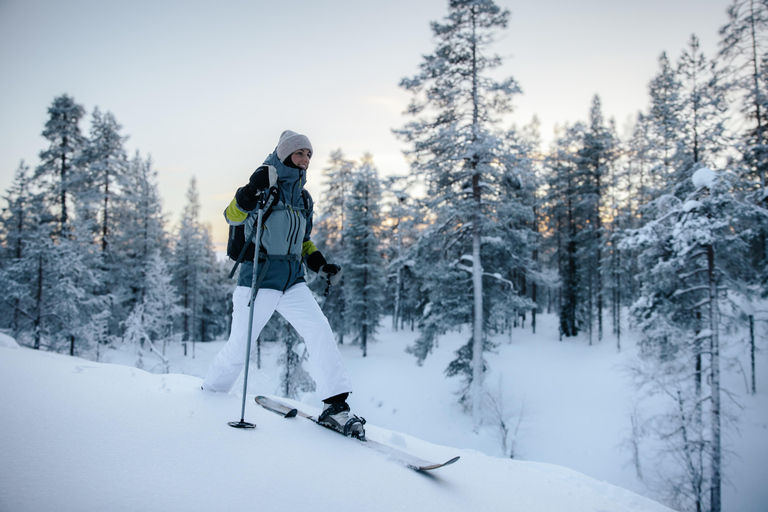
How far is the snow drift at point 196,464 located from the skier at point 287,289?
0.95 ft

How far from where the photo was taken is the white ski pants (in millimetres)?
3195

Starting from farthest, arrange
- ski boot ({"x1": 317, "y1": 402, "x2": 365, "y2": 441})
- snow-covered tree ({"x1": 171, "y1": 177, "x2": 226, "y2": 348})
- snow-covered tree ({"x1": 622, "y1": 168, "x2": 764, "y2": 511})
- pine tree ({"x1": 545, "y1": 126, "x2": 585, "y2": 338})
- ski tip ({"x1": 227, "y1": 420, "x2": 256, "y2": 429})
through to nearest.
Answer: snow-covered tree ({"x1": 171, "y1": 177, "x2": 226, "y2": 348}) < pine tree ({"x1": 545, "y1": 126, "x2": 585, "y2": 338}) < snow-covered tree ({"x1": 622, "y1": 168, "x2": 764, "y2": 511}) < ski boot ({"x1": 317, "y1": 402, "x2": 365, "y2": 441}) < ski tip ({"x1": 227, "y1": 420, "x2": 256, "y2": 429})

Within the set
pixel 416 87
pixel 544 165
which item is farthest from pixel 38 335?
pixel 544 165

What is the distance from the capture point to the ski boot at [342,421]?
307 centimetres

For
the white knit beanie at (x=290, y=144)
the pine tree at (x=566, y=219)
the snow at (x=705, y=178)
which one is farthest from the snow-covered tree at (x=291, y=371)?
the pine tree at (x=566, y=219)

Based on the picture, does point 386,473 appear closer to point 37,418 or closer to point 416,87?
point 37,418

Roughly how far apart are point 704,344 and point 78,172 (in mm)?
27161

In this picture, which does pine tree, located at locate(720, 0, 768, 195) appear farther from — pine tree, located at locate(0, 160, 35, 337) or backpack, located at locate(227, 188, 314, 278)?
pine tree, located at locate(0, 160, 35, 337)

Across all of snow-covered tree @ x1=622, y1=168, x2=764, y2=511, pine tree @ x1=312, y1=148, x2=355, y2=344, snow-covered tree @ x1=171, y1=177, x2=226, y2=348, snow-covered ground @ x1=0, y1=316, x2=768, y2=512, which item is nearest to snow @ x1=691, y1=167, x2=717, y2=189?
snow-covered tree @ x1=622, y1=168, x2=764, y2=511

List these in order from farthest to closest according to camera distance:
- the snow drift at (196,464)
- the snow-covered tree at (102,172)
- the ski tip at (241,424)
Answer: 1. the snow-covered tree at (102,172)
2. the ski tip at (241,424)
3. the snow drift at (196,464)

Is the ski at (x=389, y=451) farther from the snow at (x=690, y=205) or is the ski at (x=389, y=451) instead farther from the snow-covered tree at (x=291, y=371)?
the snow-covered tree at (x=291, y=371)

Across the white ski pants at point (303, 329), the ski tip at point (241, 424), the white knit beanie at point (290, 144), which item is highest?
the white knit beanie at point (290, 144)

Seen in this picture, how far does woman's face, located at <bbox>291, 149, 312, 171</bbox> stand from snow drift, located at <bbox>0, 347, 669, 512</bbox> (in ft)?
7.25

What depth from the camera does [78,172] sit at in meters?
18.5
